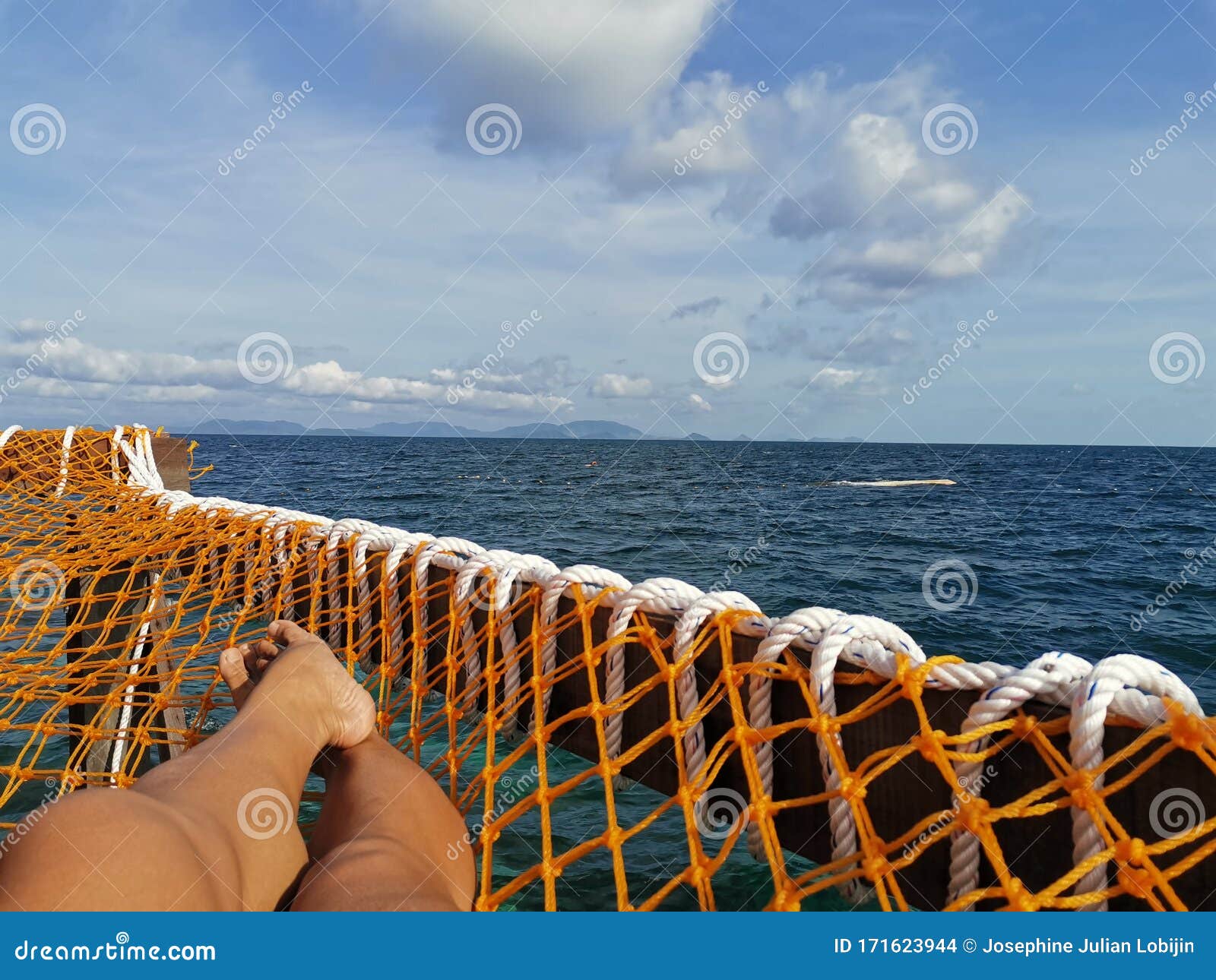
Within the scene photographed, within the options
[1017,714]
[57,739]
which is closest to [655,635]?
[1017,714]

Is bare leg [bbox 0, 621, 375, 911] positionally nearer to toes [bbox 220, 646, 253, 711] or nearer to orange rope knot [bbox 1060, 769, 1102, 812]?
toes [bbox 220, 646, 253, 711]

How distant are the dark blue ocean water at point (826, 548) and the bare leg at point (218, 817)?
977 millimetres

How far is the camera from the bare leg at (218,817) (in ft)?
3.77

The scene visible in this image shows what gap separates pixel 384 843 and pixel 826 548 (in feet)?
58.5

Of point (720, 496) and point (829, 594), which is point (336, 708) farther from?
point (720, 496)

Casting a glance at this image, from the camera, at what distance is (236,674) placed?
2.43 meters

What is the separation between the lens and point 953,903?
4.24ft

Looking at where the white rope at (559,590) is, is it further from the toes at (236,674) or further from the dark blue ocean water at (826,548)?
the toes at (236,674)

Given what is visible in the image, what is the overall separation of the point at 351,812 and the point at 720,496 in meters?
31.1

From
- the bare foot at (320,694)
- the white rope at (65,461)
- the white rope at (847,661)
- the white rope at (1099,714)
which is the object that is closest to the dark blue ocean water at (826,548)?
the bare foot at (320,694)

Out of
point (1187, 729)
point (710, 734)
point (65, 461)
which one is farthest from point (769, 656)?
point (65, 461)

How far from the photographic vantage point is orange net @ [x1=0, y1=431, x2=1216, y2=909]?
1.22m

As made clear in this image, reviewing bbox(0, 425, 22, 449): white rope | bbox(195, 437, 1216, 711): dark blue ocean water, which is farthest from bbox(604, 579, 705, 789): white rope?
bbox(195, 437, 1216, 711): dark blue ocean water

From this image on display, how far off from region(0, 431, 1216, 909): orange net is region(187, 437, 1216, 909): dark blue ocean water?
22 cm
